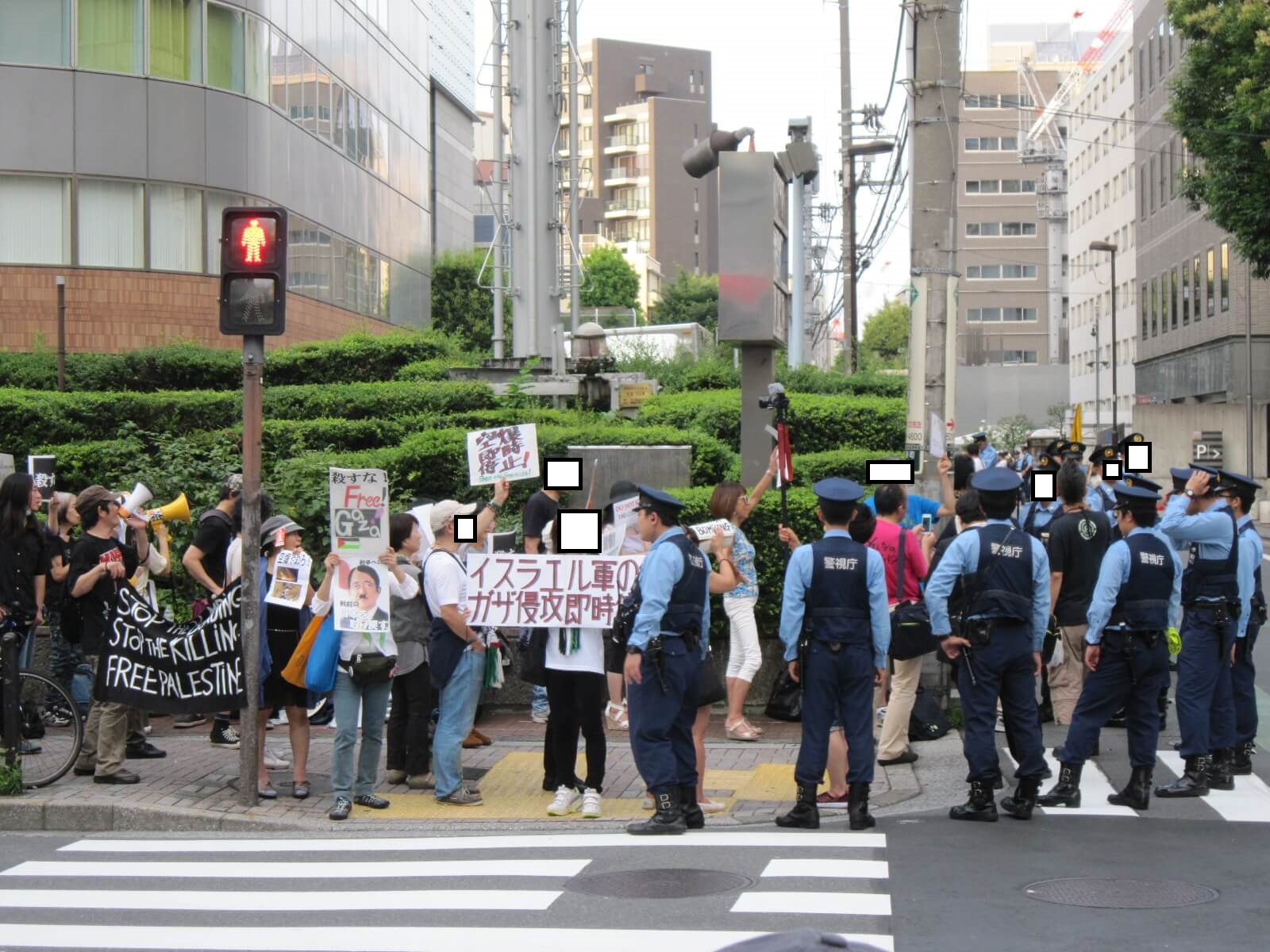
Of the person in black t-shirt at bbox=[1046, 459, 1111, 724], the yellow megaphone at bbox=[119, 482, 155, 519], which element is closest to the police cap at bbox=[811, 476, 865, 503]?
the person in black t-shirt at bbox=[1046, 459, 1111, 724]

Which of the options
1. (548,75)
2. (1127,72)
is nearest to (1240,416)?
(1127,72)

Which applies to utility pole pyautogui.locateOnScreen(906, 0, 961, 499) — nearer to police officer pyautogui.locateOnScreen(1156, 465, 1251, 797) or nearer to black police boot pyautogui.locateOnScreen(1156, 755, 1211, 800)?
police officer pyautogui.locateOnScreen(1156, 465, 1251, 797)

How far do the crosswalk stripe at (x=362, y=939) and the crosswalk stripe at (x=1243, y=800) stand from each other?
3.58 meters

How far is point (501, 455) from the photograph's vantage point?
1215cm

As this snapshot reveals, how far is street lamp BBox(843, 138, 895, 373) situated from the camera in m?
39.2

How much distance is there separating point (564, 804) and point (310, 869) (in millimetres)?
1857

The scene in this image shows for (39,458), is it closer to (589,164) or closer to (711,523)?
(711,523)

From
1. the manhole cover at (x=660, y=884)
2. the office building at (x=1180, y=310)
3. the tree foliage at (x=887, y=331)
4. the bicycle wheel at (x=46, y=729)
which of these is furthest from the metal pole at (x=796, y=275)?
the tree foliage at (x=887, y=331)

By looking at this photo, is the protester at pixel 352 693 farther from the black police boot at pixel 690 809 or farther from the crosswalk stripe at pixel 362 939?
the crosswalk stripe at pixel 362 939

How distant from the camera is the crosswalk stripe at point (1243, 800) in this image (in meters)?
9.44

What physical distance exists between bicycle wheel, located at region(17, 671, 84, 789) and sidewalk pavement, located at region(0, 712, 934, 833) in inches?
6.1

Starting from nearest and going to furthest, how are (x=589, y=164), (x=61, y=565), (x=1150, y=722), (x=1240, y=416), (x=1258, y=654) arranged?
1. (x=1150, y=722)
2. (x=61, y=565)
3. (x=1258, y=654)
4. (x=1240, y=416)
5. (x=589, y=164)

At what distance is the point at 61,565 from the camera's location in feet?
37.5

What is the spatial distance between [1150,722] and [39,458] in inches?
417
